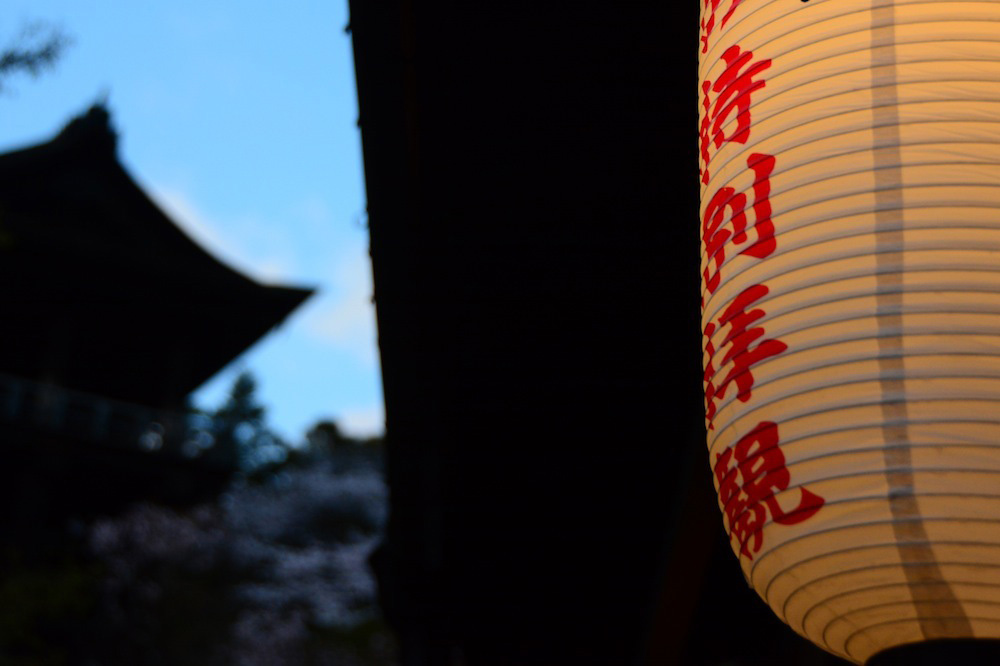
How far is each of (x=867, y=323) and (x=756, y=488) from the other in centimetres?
37

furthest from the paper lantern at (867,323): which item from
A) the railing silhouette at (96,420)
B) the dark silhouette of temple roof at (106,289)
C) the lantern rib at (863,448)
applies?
the dark silhouette of temple roof at (106,289)

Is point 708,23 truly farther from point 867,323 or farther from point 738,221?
point 867,323

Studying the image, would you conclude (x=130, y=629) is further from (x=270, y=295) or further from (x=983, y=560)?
(x=983, y=560)

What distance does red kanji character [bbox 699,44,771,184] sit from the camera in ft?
6.88

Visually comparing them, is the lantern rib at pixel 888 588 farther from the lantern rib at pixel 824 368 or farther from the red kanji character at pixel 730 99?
the red kanji character at pixel 730 99

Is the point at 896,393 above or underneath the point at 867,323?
underneath

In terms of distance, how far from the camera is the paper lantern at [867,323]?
5.49 ft

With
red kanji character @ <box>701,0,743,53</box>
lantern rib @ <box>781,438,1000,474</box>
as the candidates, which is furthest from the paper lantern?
red kanji character @ <box>701,0,743,53</box>

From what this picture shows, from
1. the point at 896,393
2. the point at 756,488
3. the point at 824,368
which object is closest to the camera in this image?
the point at 896,393

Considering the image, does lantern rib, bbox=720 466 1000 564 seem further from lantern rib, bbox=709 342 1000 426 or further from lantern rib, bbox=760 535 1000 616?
lantern rib, bbox=709 342 1000 426

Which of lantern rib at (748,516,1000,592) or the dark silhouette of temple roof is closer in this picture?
lantern rib at (748,516,1000,592)

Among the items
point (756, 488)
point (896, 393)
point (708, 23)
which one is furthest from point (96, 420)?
point (896, 393)

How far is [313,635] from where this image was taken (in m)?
25.5

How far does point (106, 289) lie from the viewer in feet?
70.0
